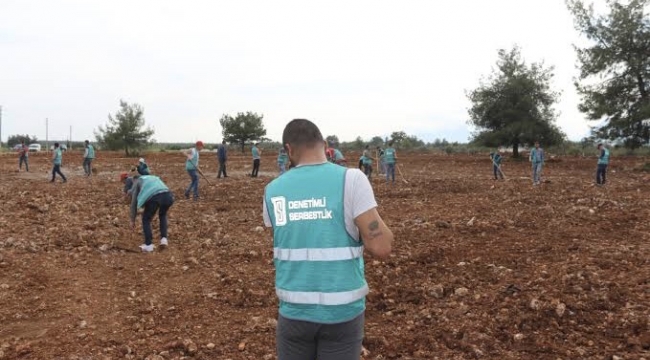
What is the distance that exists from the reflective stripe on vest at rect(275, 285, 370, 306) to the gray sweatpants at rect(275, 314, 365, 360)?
0.32 ft

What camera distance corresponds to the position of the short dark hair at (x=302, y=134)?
2.46 metres

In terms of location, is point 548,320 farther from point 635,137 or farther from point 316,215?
point 635,137

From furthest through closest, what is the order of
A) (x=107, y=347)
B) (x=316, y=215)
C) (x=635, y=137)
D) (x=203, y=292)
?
(x=635, y=137) < (x=203, y=292) < (x=107, y=347) < (x=316, y=215)

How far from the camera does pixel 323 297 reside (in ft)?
7.71

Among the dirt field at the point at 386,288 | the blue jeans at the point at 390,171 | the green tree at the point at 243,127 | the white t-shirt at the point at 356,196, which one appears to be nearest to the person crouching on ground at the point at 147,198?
the dirt field at the point at 386,288

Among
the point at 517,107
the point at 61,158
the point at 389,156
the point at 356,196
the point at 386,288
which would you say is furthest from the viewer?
the point at 517,107

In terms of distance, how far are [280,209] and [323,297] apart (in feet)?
1.48

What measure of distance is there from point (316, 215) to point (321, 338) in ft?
1.89

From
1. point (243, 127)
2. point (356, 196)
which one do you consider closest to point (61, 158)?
point (356, 196)

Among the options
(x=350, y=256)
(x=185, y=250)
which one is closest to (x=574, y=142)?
(x=185, y=250)

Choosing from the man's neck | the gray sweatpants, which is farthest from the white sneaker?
the man's neck

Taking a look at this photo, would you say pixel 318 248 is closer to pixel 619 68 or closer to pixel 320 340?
pixel 320 340

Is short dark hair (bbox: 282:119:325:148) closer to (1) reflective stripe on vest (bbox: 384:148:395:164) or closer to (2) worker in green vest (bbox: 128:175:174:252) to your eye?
(2) worker in green vest (bbox: 128:175:174:252)

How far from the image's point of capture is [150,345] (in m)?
4.69
